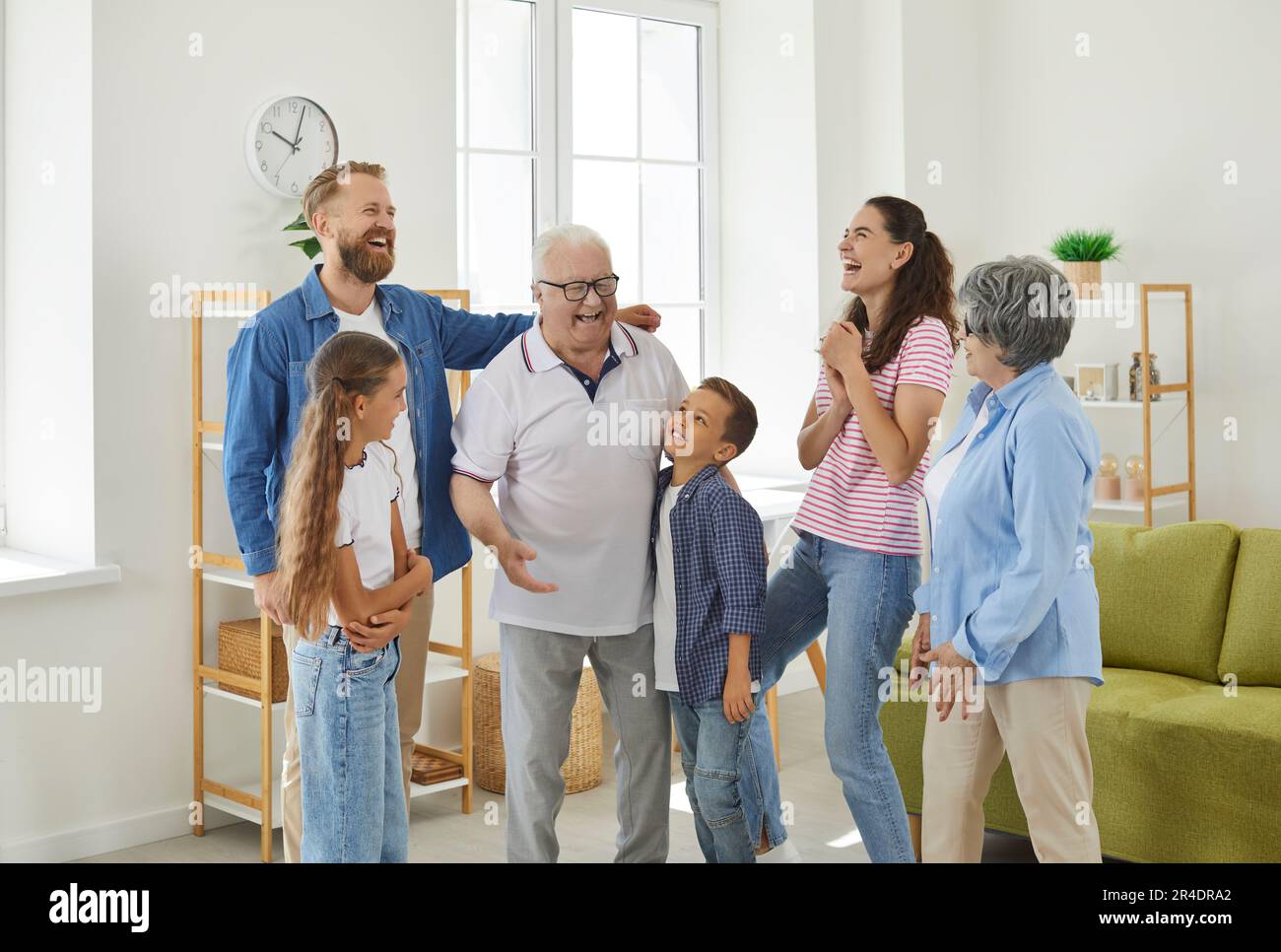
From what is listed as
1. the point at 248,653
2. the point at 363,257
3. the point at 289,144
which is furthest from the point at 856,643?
the point at 289,144

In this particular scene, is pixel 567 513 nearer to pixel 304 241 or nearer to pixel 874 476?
pixel 874 476

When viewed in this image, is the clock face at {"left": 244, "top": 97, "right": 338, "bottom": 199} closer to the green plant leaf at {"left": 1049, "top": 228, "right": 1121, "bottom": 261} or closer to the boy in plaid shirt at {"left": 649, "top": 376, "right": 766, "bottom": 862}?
the boy in plaid shirt at {"left": 649, "top": 376, "right": 766, "bottom": 862}

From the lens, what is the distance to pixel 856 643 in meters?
2.26

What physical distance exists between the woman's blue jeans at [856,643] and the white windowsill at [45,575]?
1.88 metres

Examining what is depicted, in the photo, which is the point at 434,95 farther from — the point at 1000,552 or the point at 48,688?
the point at 1000,552

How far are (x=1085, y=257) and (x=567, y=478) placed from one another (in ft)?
9.67

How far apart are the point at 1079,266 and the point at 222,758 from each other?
11.0ft

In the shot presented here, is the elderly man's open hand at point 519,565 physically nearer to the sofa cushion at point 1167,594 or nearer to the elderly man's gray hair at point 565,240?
the elderly man's gray hair at point 565,240

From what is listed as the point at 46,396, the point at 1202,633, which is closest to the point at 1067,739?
the point at 1202,633

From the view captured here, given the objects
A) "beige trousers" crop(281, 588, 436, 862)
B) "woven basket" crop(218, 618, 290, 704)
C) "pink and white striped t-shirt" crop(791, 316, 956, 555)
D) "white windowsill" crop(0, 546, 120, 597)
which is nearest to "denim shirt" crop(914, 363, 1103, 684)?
"pink and white striped t-shirt" crop(791, 316, 956, 555)

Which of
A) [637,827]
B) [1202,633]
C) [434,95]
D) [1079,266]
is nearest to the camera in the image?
[637,827]

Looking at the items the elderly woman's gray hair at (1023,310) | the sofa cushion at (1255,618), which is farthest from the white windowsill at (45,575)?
the sofa cushion at (1255,618)

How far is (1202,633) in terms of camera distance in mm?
3268

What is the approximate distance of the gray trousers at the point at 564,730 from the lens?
7.77ft
